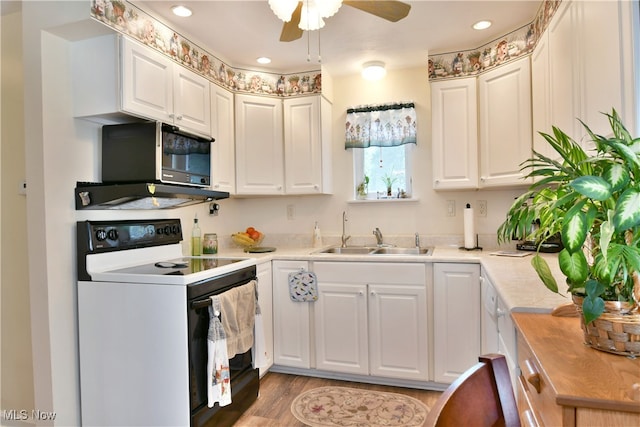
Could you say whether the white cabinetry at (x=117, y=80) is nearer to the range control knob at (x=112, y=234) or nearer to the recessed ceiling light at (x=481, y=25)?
the range control knob at (x=112, y=234)

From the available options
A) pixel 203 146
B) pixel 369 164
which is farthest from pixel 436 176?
pixel 203 146

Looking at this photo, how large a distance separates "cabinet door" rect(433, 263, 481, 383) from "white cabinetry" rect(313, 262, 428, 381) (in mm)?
84

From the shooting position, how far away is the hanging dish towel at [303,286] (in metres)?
2.72

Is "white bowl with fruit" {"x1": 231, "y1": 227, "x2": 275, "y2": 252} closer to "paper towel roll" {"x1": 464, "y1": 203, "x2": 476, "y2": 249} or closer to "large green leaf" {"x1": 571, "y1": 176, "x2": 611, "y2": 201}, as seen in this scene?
"paper towel roll" {"x1": 464, "y1": 203, "x2": 476, "y2": 249}

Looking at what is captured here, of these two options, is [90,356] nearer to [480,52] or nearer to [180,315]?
[180,315]

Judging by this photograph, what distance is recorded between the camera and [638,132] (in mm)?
1123

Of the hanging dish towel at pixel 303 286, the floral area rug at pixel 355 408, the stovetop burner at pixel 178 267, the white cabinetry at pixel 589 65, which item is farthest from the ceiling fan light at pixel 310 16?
the floral area rug at pixel 355 408

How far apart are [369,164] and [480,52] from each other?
1.20 metres

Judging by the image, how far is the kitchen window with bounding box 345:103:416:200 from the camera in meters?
3.15

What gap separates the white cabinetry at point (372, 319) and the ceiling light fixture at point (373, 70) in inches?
60.4

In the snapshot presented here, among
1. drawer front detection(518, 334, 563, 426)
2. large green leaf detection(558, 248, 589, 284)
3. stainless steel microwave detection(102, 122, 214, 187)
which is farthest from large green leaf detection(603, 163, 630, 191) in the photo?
stainless steel microwave detection(102, 122, 214, 187)

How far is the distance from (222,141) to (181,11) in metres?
0.94

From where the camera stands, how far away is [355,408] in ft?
7.69

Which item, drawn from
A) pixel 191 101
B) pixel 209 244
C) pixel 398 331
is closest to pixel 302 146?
pixel 191 101
